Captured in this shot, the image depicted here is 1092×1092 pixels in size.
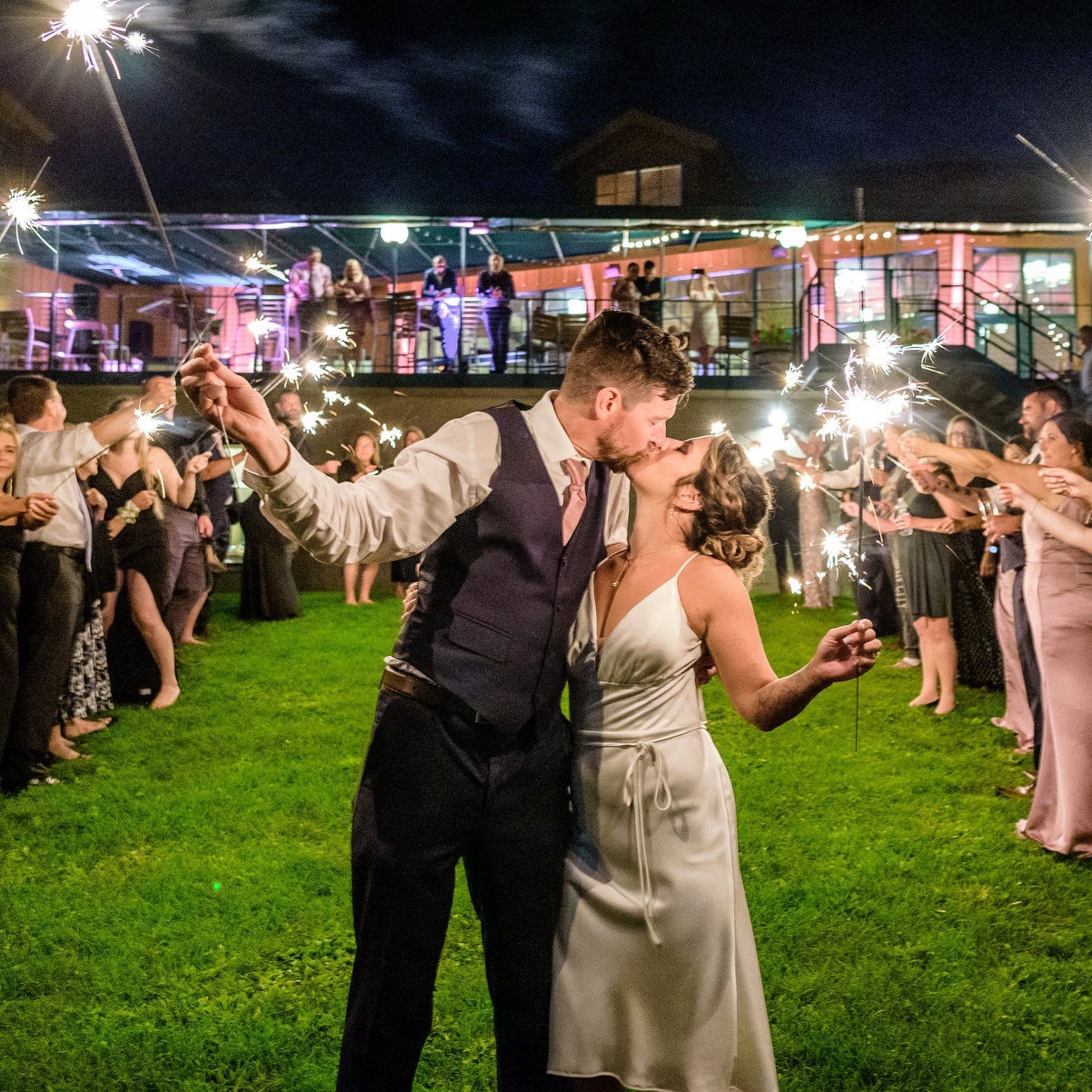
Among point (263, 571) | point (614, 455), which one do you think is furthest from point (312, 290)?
point (614, 455)

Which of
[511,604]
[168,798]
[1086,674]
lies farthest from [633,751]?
[168,798]

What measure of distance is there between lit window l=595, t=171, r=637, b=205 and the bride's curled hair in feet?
73.8

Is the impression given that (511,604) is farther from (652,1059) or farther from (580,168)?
(580,168)

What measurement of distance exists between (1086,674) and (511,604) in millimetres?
3772

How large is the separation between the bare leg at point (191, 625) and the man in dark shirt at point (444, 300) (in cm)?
751

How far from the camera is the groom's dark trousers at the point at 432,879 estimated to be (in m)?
2.23

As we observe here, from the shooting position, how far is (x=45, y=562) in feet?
18.2

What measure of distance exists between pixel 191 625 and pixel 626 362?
839cm

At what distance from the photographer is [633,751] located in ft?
7.94

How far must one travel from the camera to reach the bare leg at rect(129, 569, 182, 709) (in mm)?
7320

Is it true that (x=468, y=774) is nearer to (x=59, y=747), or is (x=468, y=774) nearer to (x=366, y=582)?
(x=59, y=747)

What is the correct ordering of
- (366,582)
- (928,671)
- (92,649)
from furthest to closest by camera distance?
(366,582), (928,671), (92,649)

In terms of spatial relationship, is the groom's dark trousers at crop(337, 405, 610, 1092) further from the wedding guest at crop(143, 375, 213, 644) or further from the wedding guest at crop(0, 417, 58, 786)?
the wedding guest at crop(143, 375, 213, 644)

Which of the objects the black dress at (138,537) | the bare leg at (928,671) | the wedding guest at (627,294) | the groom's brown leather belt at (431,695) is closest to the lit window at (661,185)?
the wedding guest at (627,294)
